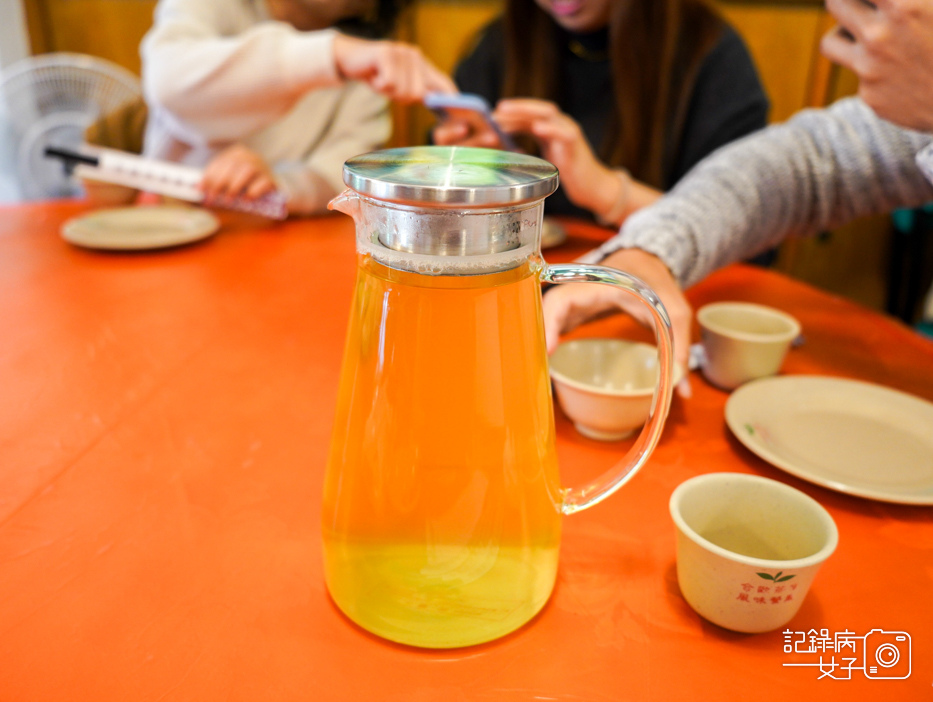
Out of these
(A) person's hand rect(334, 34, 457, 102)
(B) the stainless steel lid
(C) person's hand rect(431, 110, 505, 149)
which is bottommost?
(C) person's hand rect(431, 110, 505, 149)

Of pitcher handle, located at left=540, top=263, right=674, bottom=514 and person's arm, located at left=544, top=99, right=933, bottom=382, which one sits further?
person's arm, located at left=544, top=99, right=933, bottom=382

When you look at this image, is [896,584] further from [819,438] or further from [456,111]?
[456,111]

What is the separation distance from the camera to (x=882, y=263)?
10.3ft

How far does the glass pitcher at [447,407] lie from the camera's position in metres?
0.34

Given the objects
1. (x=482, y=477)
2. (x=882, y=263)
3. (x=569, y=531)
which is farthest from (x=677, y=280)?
(x=882, y=263)

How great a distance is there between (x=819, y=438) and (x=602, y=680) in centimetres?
37

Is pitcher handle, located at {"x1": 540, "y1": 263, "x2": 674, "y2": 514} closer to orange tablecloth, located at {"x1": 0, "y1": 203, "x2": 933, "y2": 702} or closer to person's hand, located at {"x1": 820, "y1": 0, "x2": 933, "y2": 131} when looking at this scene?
orange tablecloth, located at {"x1": 0, "y1": 203, "x2": 933, "y2": 702}

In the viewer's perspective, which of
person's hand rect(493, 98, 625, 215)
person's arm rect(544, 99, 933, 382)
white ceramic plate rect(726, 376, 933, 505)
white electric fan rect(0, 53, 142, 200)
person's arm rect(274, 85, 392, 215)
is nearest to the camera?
white ceramic plate rect(726, 376, 933, 505)

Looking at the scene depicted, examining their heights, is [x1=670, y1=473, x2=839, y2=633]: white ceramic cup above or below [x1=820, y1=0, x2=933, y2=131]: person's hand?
below

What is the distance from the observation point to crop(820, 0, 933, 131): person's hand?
0.68 m

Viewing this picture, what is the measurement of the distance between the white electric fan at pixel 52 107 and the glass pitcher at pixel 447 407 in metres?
2.30

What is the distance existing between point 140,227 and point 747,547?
44.9 inches

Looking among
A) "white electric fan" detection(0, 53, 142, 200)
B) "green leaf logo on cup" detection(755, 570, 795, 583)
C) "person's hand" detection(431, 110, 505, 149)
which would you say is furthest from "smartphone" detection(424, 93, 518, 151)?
"white electric fan" detection(0, 53, 142, 200)

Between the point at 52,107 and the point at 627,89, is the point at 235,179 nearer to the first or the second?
the point at 627,89
